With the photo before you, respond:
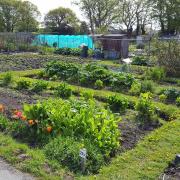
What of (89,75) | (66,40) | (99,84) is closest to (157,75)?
(89,75)

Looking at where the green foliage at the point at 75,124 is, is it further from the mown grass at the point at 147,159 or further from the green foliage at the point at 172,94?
the green foliage at the point at 172,94

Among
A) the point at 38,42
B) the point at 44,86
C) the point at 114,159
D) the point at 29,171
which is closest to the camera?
the point at 29,171

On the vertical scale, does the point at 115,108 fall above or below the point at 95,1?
below

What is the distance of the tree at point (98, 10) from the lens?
55.0 metres

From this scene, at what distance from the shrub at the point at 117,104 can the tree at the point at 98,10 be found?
4771cm

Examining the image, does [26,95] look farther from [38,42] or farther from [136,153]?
[38,42]

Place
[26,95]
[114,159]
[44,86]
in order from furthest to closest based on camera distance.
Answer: [44,86]
[26,95]
[114,159]

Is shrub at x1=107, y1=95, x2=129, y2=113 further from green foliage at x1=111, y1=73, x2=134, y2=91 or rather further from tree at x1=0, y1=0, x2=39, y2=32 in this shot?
tree at x1=0, y1=0, x2=39, y2=32

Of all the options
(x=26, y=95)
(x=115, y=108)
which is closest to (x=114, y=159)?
(x=115, y=108)

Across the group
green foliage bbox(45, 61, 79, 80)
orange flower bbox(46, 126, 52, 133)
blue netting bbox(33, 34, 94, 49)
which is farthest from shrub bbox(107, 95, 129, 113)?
blue netting bbox(33, 34, 94, 49)

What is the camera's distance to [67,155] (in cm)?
522

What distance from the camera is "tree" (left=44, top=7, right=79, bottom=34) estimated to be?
51.1 meters

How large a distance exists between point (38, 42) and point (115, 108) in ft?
76.1

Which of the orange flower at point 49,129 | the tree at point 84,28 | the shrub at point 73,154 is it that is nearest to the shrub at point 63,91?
the orange flower at point 49,129
